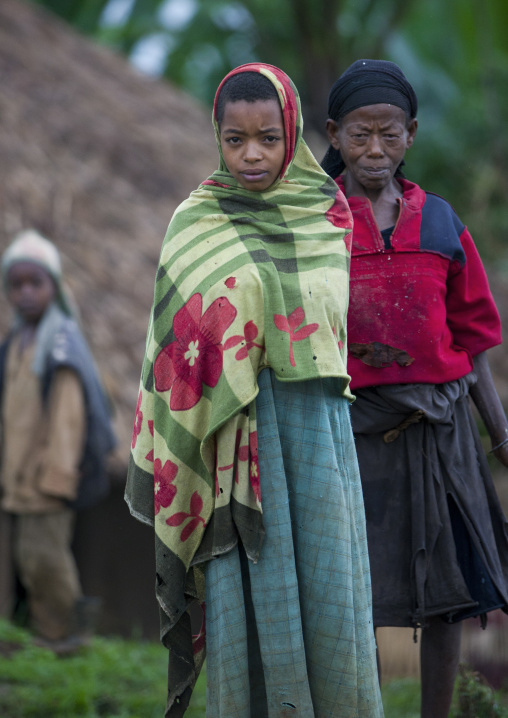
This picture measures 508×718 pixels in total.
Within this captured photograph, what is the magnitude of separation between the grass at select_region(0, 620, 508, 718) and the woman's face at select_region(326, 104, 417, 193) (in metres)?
1.69

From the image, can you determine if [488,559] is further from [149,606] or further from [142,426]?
[149,606]

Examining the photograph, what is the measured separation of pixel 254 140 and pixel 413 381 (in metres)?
0.81

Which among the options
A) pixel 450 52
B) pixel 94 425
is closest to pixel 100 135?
pixel 94 425

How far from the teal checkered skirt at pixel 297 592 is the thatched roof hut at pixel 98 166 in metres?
3.71

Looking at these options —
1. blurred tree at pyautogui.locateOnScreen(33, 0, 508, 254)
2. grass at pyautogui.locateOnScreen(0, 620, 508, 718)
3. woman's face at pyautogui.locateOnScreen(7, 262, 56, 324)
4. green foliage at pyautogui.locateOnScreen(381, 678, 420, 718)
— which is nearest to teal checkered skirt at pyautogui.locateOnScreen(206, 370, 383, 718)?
grass at pyautogui.locateOnScreen(0, 620, 508, 718)

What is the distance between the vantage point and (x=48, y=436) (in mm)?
5285

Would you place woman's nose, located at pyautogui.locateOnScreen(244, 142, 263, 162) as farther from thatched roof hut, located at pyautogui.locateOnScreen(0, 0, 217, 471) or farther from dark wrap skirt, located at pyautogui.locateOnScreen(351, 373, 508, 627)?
thatched roof hut, located at pyautogui.locateOnScreen(0, 0, 217, 471)

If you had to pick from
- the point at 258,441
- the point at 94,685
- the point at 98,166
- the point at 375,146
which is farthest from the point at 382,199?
the point at 98,166

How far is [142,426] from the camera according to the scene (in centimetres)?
258

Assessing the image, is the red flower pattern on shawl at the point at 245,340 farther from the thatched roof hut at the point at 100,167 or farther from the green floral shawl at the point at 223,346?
the thatched roof hut at the point at 100,167

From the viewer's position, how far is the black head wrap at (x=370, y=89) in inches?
105

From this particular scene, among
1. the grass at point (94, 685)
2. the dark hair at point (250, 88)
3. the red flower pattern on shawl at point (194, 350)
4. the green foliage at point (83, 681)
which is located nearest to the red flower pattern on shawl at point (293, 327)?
the red flower pattern on shawl at point (194, 350)

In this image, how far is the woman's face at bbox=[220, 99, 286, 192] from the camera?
244 cm

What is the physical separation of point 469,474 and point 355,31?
1164 centimetres
